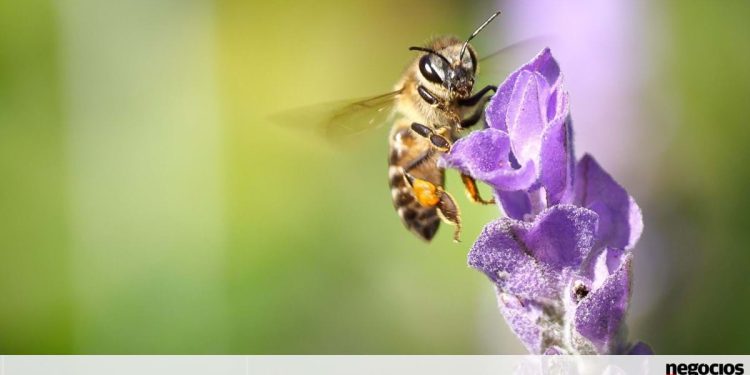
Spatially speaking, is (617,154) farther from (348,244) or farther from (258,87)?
(258,87)

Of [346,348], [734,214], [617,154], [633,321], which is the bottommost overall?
[346,348]

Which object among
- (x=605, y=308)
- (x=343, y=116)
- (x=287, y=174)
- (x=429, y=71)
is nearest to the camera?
(x=605, y=308)

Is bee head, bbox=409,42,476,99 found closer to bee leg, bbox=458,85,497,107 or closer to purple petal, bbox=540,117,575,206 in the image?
bee leg, bbox=458,85,497,107

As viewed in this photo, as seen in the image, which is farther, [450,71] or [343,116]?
[343,116]

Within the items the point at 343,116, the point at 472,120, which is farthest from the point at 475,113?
the point at 343,116

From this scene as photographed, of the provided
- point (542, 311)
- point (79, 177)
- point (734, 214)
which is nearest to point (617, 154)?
point (734, 214)

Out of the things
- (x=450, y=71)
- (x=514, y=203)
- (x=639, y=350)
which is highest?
(x=450, y=71)

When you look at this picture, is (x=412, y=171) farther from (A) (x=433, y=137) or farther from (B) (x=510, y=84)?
(B) (x=510, y=84)

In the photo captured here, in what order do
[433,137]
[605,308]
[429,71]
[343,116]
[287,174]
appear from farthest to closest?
[287,174] < [343,116] < [429,71] < [433,137] < [605,308]
